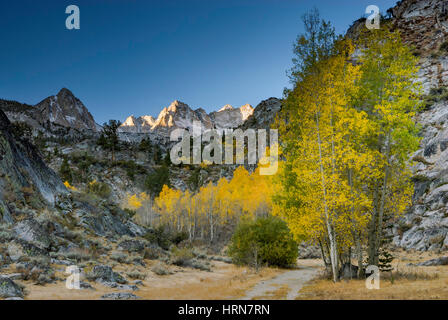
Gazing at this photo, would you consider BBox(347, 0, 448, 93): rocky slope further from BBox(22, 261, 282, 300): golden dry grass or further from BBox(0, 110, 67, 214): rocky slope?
BBox(0, 110, 67, 214): rocky slope

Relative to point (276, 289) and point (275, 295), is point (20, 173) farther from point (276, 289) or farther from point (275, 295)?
point (275, 295)

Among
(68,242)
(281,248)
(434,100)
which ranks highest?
(434,100)

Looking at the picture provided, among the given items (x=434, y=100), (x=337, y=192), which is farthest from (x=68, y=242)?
(x=434, y=100)

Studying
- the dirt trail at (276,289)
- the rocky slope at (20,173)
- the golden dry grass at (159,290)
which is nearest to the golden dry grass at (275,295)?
the dirt trail at (276,289)

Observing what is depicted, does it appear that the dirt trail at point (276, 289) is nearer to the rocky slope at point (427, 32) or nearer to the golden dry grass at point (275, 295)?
the golden dry grass at point (275, 295)

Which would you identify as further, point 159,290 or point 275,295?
point 159,290

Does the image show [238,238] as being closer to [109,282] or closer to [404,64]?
[109,282]

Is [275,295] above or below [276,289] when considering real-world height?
Answer: above

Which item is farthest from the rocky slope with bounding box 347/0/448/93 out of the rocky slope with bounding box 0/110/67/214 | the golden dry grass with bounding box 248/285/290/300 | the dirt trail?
the rocky slope with bounding box 0/110/67/214

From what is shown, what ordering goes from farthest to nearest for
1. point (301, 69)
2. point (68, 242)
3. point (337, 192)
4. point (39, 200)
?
1. point (39, 200)
2. point (68, 242)
3. point (301, 69)
4. point (337, 192)

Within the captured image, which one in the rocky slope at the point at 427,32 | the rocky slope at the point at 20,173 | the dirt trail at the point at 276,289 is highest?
the rocky slope at the point at 427,32

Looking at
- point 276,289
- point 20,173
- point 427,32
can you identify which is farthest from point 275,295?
point 427,32
